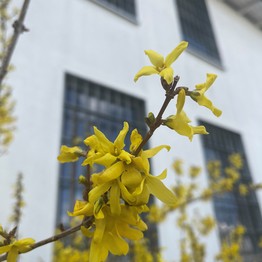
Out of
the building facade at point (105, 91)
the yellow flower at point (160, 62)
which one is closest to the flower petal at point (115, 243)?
the yellow flower at point (160, 62)

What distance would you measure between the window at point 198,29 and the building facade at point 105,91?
0.11 ft

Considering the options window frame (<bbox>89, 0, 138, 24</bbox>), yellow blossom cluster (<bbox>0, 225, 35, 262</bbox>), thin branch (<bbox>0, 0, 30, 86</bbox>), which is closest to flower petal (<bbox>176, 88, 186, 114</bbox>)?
yellow blossom cluster (<bbox>0, 225, 35, 262</bbox>)

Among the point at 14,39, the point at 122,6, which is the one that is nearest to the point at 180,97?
the point at 14,39

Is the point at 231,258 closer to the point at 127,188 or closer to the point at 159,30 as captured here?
the point at 127,188

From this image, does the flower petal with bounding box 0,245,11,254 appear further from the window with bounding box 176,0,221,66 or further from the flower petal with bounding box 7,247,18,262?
the window with bounding box 176,0,221,66

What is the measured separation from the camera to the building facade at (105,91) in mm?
2305

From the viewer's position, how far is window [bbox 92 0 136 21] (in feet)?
13.5

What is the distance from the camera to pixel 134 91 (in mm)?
3711

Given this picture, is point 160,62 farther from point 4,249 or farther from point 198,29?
point 198,29

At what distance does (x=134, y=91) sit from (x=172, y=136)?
821 mm

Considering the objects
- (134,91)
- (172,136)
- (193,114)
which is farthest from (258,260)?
(134,91)

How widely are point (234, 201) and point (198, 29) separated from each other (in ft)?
12.7

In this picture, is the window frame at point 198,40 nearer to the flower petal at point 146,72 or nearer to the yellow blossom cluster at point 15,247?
the flower petal at point 146,72

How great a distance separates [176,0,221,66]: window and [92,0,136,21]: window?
1279mm
